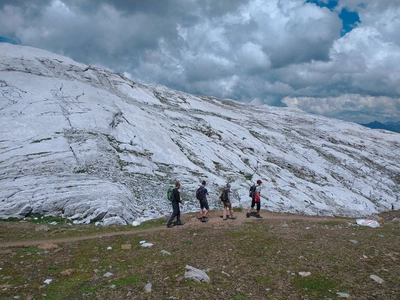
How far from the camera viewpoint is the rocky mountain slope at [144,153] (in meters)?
28.5

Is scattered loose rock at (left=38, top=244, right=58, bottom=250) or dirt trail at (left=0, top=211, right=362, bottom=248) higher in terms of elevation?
scattered loose rock at (left=38, top=244, right=58, bottom=250)

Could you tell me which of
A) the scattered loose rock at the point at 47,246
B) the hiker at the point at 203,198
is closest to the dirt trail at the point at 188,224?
the hiker at the point at 203,198

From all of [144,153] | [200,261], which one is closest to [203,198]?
[200,261]

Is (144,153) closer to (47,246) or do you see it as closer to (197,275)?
(47,246)

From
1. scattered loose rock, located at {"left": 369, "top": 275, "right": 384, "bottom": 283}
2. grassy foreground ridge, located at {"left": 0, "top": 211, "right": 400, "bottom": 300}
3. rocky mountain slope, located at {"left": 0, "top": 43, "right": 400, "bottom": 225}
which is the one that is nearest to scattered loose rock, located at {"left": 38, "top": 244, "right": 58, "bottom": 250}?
grassy foreground ridge, located at {"left": 0, "top": 211, "right": 400, "bottom": 300}

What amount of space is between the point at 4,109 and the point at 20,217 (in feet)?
69.4

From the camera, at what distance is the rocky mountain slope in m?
28.5

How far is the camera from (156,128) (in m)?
48.8

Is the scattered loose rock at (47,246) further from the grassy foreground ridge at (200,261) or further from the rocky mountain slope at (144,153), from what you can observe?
the rocky mountain slope at (144,153)

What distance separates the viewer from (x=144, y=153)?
133ft


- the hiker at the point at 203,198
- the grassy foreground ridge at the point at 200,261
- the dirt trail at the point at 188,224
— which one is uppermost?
the hiker at the point at 203,198

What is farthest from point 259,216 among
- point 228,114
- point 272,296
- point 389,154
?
point 389,154

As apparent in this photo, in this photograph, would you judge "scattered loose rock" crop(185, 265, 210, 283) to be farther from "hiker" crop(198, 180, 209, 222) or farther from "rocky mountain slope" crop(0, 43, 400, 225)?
"rocky mountain slope" crop(0, 43, 400, 225)

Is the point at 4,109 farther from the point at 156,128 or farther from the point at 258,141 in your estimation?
the point at 258,141
